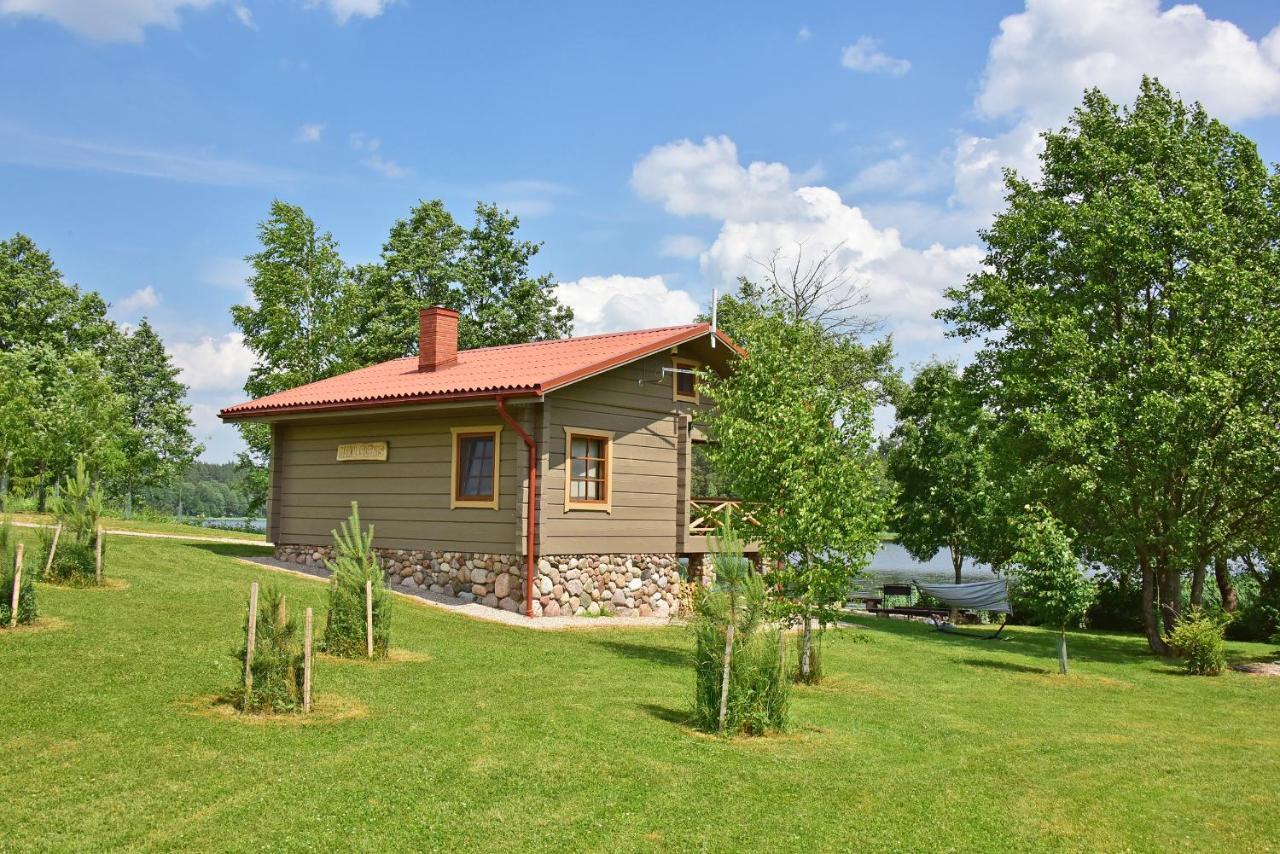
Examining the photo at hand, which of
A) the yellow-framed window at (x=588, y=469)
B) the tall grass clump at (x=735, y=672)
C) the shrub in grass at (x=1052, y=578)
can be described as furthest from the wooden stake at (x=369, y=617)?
the shrub in grass at (x=1052, y=578)

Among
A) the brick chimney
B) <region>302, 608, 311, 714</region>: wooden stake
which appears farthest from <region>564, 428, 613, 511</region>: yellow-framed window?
<region>302, 608, 311, 714</region>: wooden stake

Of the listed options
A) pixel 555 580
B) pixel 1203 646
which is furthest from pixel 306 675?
pixel 1203 646

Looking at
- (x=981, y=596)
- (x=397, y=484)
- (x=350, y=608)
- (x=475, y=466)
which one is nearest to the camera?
(x=350, y=608)

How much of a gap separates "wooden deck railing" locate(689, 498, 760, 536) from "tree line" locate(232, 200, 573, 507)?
659 inches

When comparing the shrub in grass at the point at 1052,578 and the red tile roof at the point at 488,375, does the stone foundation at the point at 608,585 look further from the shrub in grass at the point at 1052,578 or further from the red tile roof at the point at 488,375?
the shrub in grass at the point at 1052,578

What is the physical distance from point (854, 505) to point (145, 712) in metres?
7.72

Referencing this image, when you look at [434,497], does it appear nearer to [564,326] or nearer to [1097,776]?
[1097,776]

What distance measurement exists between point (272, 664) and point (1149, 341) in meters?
18.0

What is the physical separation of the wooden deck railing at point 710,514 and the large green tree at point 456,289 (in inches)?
726

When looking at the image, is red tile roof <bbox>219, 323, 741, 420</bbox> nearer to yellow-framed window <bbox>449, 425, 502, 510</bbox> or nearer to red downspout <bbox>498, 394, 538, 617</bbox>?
red downspout <bbox>498, 394, 538, 617</bbox>

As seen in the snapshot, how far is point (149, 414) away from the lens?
49.5 m

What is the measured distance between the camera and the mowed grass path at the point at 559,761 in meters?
5.74

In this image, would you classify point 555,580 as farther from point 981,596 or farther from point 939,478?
point 939,478

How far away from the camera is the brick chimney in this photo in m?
19.2
